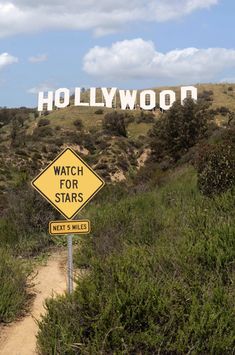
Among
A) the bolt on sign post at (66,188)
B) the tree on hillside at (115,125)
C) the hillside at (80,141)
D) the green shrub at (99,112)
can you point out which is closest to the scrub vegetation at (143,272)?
the bolt on sign post at (66,188)

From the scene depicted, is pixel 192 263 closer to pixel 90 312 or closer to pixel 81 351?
pixel 90 312


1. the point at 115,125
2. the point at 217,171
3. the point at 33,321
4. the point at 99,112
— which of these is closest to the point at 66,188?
the point at 33,321

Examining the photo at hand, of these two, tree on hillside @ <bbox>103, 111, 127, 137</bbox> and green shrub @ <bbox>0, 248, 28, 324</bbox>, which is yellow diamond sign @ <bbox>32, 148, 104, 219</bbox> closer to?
green shrub @ <bbox>0, 248, 28, 324</bbox>

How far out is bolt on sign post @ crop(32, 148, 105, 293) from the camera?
729 centimetres

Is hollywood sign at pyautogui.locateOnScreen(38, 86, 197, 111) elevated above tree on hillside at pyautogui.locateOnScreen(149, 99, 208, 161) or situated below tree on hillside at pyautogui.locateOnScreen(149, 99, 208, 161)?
above

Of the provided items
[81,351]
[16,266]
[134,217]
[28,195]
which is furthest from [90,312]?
[28,195]

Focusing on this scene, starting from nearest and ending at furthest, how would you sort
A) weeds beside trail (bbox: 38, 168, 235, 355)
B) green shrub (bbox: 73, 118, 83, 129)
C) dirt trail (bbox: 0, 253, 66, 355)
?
weeds beside trail (bbox: 38, 168, 235, 355), dirt trail (bbox: 0, 253, 66, 355), green shrub (bbox: 73, 118, 83, 129)

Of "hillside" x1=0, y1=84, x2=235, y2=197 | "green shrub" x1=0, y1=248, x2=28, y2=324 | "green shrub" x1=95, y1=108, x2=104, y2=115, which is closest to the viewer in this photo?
"green shrub" x1=0, y1=248, x2=28, y2=324

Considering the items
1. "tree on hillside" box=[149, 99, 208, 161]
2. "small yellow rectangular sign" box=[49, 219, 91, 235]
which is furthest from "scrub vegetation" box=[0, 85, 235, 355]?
"tree on hillside" box=[149, 99, 208, 161]

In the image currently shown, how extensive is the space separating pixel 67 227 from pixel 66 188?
54 cm

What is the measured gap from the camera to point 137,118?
85.5m

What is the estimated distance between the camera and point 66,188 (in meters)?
7.39

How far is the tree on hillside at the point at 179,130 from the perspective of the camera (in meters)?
42.3

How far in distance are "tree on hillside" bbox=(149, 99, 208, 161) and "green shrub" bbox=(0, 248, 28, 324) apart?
33.1 m
